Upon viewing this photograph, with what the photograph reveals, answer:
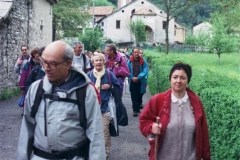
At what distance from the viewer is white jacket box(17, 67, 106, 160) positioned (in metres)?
3.49

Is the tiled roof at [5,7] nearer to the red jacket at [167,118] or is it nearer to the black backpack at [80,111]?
the red jacket at [167,118]

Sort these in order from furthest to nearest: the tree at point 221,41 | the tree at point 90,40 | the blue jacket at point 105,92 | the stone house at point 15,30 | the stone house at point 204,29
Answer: the stone house at point 204,29 → the tree at point 221,41 → the tree at point 90,40 → the stone house at point 15,30 → the blue jacket at point 105,92

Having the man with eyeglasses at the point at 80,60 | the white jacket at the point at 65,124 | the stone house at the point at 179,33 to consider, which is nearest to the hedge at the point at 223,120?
the white jacket at the point at 65,124

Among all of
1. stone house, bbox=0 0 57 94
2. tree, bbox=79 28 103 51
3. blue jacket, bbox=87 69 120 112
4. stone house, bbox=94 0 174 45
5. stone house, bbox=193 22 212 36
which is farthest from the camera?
stone house, bbox=94 0 174 45

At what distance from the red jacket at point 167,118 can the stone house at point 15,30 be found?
1138 centimetres

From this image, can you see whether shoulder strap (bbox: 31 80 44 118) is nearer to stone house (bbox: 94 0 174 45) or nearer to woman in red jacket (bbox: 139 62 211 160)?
woman in red jacket (bbox: 139 62 211 160)

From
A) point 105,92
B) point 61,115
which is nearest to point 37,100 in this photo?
point 61,115

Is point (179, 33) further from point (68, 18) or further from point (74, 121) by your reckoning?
point (74, 121)

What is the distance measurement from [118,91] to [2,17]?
881 centimetres

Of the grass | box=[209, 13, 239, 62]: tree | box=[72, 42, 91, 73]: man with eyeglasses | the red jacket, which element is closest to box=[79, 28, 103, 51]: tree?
the grass

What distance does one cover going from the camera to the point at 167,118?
4.34 meters

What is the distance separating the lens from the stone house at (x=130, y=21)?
76.6 meters

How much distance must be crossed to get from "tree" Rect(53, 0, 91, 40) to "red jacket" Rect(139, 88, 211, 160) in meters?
36.9

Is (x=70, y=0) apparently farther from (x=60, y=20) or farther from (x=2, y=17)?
(x=2, y=17)
